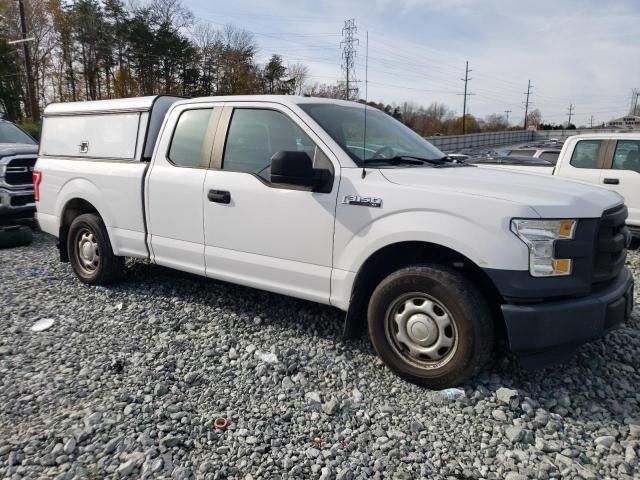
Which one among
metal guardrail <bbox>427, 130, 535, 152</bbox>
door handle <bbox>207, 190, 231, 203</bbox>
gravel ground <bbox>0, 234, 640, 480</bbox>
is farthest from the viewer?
metal guardrail <bbox>427, 130, 535, 152</bbox>

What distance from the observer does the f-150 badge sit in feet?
10.8

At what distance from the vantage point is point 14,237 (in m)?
7.48

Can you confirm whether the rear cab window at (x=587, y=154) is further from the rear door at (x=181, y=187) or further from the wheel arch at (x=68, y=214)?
the wheel arch at (x=68, y=214)

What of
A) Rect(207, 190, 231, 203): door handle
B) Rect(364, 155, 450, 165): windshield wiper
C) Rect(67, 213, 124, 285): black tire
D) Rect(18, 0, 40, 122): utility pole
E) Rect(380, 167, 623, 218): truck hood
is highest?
Rect(18, 0, 40, 122): utility pole

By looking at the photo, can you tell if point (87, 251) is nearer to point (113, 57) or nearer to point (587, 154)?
point (587, 154)

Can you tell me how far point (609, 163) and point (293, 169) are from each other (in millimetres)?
6282

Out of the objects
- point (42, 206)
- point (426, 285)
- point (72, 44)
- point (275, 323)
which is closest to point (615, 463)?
point (426, 285)

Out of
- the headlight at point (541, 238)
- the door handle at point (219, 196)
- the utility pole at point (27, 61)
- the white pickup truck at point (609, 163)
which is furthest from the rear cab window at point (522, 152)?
the utility pole at point (27, 61)

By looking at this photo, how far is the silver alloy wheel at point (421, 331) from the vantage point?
3162 millimetres

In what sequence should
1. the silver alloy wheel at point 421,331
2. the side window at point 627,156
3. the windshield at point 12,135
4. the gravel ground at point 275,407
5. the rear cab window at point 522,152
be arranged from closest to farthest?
the gravel ground at point 275,407
the silver alloy wheel at point 421,331
the side window at point 627,156
the windshield at point 12,135
the rear cab window at point 522,152

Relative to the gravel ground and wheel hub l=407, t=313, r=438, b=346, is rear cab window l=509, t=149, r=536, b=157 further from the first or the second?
wheel hub l=407, t=313, r=438, b=346

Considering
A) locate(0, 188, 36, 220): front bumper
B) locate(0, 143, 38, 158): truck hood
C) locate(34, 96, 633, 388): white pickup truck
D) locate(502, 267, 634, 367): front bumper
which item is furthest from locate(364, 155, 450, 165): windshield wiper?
locate(0, 143, 38, 158): truck hood

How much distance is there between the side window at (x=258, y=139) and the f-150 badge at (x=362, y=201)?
55 centimetres

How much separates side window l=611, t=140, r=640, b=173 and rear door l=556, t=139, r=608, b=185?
0.57ft
